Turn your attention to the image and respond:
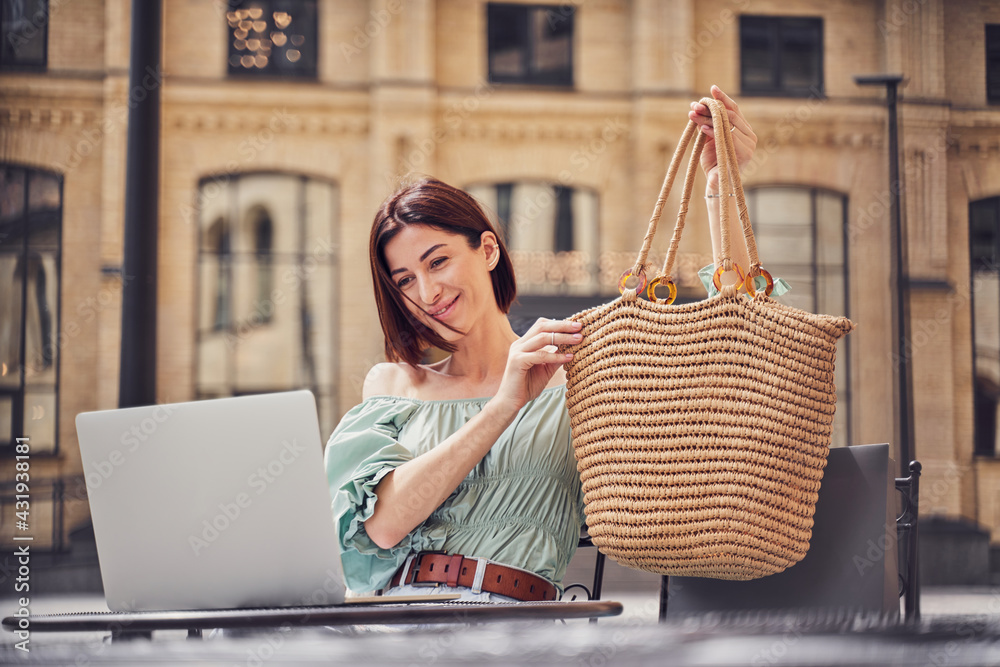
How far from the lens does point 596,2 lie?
11.1 meters

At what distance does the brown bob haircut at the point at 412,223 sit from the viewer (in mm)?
1933

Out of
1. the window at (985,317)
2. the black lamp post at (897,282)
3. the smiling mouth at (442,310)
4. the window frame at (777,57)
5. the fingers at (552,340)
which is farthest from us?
the window frame at (777,57)

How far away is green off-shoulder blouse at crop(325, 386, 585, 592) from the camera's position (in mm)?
1790

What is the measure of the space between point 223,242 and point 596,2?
203 inches

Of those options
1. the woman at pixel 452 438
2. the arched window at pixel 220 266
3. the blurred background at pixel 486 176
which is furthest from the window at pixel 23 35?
the woman at pixel 452 438

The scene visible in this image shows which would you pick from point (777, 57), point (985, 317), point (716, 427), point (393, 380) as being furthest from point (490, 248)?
point (985, 317)

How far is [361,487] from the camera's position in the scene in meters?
1.75

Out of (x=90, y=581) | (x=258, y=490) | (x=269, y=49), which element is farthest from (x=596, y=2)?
(x=258, y=490)

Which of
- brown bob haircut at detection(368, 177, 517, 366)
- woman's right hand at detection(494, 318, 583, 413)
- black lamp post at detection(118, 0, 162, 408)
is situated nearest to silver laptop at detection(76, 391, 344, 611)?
woman's right hand at detection(494, 318, 583, 413)

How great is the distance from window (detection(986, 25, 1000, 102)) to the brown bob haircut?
11001 mm

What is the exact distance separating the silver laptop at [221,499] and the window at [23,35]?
426 inches

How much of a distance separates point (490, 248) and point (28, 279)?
10029 millimetres

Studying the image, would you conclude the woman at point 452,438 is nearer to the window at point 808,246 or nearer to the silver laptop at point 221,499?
the silver laptop at point 221,499

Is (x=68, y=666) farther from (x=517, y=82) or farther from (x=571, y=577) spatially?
(x=517, y=82)
